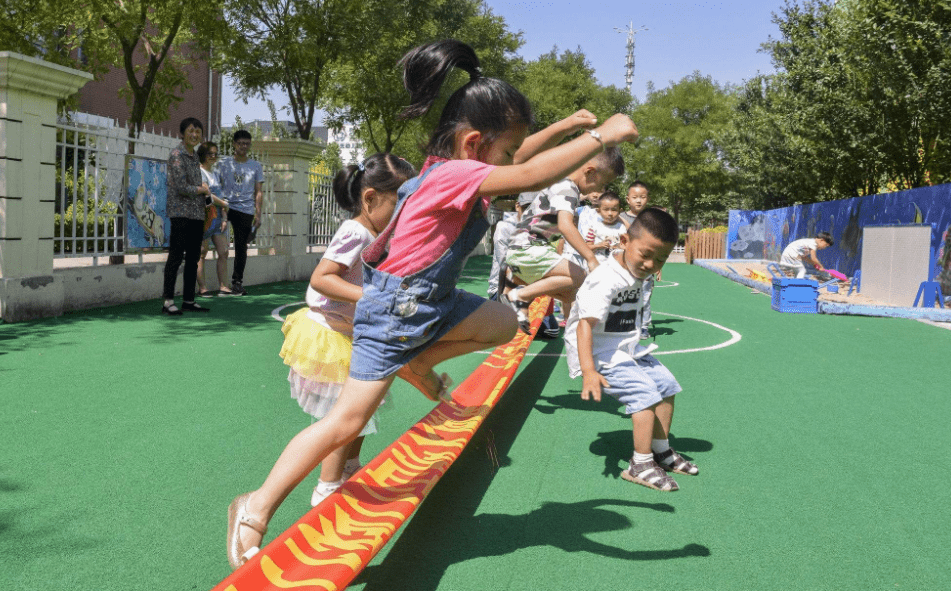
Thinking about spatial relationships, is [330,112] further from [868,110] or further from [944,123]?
[944,123]

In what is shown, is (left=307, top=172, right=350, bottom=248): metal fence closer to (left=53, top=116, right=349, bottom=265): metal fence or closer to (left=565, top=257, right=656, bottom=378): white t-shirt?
(left=53, top=116, right=349, bottom=265): metal fence

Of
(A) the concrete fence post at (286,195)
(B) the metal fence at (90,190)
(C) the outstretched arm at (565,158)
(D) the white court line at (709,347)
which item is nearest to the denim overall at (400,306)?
(C) the outstretched arm at (565,158)

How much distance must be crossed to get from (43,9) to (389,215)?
14149mm

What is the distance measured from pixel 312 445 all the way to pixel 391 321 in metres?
0.46

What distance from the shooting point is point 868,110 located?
1714cm

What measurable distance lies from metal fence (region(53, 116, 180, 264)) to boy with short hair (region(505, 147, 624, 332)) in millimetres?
5424

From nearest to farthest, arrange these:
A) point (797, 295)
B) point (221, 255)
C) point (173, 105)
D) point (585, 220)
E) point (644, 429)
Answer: point (644, 429) → point (585, 220) → point (221, 255) → point (797, 295) → point (173, 105)

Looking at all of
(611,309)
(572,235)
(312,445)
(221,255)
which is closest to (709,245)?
(221,255)

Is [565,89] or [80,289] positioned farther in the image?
[565,89]

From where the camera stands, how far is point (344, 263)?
324 cm

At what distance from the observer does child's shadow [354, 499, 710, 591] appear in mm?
2695

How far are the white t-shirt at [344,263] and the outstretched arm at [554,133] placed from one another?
698mm

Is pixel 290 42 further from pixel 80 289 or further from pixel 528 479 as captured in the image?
pixel 528 479

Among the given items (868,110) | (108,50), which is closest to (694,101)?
(868,110)
